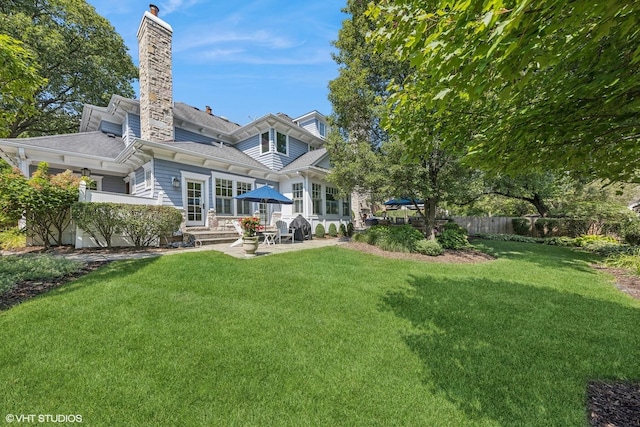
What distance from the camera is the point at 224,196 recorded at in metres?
11.7

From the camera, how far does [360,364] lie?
8.41ft

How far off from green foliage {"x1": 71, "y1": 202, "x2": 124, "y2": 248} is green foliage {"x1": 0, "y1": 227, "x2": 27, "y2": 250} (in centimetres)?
230

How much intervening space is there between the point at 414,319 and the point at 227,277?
3680 millimetres

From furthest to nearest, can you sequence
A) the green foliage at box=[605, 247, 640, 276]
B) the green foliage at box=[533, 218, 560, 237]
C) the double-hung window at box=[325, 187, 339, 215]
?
the green foliage at box=[533, 218, 560, 237] < the double-hung window at box=[325, 187, 339, 215] < the green foliage at box=[605, 247, 640, 276]

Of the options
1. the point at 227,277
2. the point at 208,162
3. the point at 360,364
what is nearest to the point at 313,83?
the point at 208,162

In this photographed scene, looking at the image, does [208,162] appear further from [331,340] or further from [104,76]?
[104,76]

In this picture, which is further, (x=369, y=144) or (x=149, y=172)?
(x=369, y=144)

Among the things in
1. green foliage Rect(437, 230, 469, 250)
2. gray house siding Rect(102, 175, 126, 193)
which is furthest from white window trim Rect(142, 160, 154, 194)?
green foliage Rect(437, 230, 469, 250)

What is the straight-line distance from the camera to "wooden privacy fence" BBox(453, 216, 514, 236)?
16.7m

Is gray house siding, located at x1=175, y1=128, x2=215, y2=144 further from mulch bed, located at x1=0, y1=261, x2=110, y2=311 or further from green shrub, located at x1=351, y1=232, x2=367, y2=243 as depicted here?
green shrub, located at x1=351, y1=232, x2=367, y2=243

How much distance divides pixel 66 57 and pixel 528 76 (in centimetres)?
2569

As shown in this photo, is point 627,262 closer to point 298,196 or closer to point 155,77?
point 298,196

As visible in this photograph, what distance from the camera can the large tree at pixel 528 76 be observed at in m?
1.41

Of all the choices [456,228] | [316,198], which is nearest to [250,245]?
[316,198]
